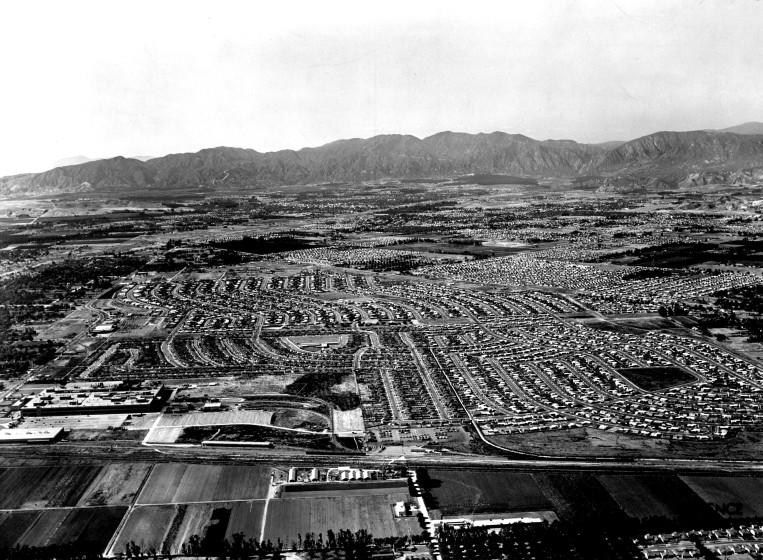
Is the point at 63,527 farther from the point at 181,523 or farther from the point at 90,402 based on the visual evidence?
the point at 90,402

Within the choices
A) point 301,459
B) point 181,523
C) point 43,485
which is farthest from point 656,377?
point 43,485

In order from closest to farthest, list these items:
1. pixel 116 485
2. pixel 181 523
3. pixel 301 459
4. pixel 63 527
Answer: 1. pixel 63 527
2. pixel 181 523
3. pixel 116 485
4. pixel 301 459

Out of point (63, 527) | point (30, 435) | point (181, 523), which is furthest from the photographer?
point (30, 435)

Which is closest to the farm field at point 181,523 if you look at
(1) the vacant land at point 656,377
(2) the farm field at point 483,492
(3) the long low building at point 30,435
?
(2) the farm field at point 483,492

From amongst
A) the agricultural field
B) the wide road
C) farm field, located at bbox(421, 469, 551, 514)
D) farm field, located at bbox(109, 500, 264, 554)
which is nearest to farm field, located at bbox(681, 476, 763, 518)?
the wide road

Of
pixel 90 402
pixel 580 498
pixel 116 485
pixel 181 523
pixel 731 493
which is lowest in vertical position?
pixel 731 493

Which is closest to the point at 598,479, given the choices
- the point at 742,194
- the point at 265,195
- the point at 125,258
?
the point at 125,258
